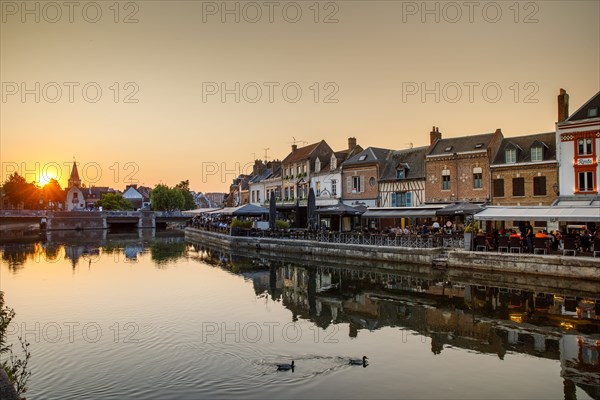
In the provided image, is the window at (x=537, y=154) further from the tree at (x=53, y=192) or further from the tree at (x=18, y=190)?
the tree at (x=53, y=192)

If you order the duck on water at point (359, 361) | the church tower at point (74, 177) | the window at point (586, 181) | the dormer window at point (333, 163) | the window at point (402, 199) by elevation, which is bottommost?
the duck on water at point (359, 361)

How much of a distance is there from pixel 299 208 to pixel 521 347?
2892cm

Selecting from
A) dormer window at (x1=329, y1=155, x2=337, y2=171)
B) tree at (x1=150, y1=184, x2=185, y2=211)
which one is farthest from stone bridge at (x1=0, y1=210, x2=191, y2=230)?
dormer window at (x1=329, y1=155, x2=337, y2=171)

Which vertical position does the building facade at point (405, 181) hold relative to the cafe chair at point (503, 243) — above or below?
above

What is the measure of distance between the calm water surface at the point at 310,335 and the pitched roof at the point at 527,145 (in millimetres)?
12412

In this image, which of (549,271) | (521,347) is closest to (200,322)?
(521,347)

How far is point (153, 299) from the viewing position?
58.9 feet

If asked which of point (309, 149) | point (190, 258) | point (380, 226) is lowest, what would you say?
point (190, 258)

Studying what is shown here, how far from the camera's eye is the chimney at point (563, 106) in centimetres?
2852

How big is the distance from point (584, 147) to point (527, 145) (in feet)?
14.0

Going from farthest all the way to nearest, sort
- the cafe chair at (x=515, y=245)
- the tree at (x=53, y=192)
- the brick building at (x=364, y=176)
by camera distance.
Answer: the tree at (x=53, y=192)
the brick building at (x=364, y=176)
the cafe chair at (x=515, y=245)

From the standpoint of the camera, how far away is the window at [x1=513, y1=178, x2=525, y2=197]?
97.2 ft

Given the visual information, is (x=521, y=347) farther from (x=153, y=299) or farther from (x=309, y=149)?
(x=309, y=149)
